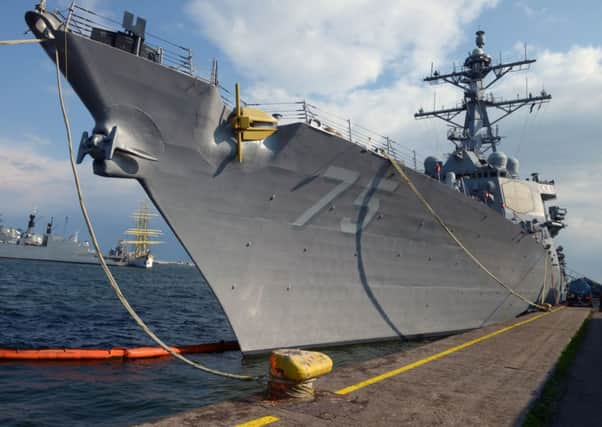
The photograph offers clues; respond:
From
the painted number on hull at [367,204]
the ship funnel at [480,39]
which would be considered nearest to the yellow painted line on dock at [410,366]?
the painted number on hull at [367,204]

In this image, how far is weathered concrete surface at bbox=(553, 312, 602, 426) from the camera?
4516mm

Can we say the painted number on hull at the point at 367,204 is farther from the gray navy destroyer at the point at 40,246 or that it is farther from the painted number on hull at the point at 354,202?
the gray navy destroyer at the point at 40,246

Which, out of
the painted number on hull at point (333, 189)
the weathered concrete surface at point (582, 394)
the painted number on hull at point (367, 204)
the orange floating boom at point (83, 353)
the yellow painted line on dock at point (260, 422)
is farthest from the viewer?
the painted number on hull at point (367, 204)

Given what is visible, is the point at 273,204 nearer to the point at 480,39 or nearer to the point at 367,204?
the point at 367,204

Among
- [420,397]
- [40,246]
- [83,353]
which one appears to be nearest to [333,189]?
[420,397]

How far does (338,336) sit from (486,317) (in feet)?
24.0

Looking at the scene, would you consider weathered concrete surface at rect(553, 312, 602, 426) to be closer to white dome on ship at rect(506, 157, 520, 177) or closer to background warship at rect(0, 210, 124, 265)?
white dome on ship at rect(506, 157, 520, 177)

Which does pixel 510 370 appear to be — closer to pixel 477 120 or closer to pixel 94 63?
pixel 94 63

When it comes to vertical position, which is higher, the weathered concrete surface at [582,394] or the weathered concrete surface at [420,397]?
the weathered concrete surface at [420,397]

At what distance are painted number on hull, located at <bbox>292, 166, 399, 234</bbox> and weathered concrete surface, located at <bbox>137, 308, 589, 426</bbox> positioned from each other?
2998mm

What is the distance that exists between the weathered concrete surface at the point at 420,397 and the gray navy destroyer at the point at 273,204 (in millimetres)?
2446

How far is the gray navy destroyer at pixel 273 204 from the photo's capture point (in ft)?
20.8


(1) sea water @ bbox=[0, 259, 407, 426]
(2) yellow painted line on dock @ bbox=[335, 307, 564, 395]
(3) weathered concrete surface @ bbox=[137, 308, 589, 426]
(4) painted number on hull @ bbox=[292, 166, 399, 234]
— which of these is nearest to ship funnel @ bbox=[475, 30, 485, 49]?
(4) painted number on hull @ bbox=[292, 166, 399, 234]

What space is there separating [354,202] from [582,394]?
16.8ft
